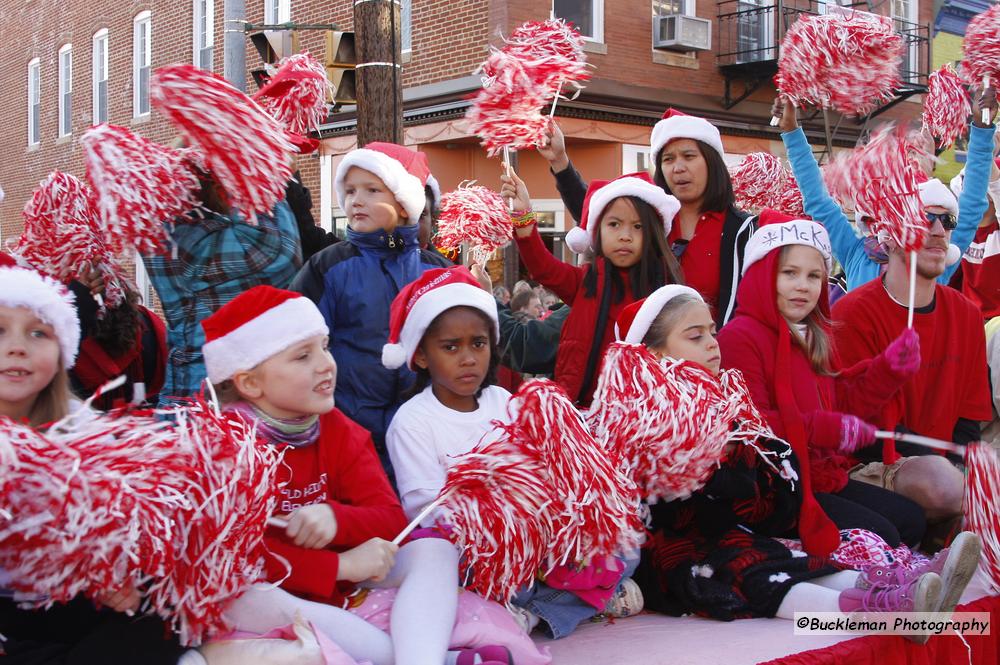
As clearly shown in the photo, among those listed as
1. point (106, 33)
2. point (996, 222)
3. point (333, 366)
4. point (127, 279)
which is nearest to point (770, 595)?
point (333, 366)

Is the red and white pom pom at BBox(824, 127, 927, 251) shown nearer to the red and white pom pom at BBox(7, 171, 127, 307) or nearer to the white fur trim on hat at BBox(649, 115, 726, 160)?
the white fur trim on hat at BBox(649, 115, 726, 160)

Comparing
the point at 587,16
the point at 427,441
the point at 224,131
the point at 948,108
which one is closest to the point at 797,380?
the point at 427,441

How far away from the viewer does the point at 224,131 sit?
Answer: 9.05 ft

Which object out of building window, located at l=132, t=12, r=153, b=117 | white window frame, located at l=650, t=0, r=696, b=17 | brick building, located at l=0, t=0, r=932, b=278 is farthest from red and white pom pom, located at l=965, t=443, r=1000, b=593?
building window, located at l=132, t=12, r=153, b=117

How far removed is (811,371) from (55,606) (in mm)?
2555

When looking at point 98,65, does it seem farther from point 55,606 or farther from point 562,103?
point 55,606

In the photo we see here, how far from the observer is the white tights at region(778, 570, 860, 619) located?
2.92 m

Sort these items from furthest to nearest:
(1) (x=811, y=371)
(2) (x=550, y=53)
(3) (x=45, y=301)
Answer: (2) (x=550, y=53) < (1) (x=811, y=371) < (3) (x=45, y=301)

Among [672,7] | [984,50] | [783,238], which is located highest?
[672,7]

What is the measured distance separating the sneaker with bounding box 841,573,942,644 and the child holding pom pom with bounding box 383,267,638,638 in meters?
0.69

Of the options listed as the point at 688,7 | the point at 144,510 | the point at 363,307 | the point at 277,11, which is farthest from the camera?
the point at 277,11

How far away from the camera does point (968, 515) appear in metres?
3.08

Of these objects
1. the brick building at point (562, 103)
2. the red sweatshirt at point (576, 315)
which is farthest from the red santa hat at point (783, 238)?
the brick building at point (562, 103)

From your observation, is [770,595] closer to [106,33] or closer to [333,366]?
[333,366]
